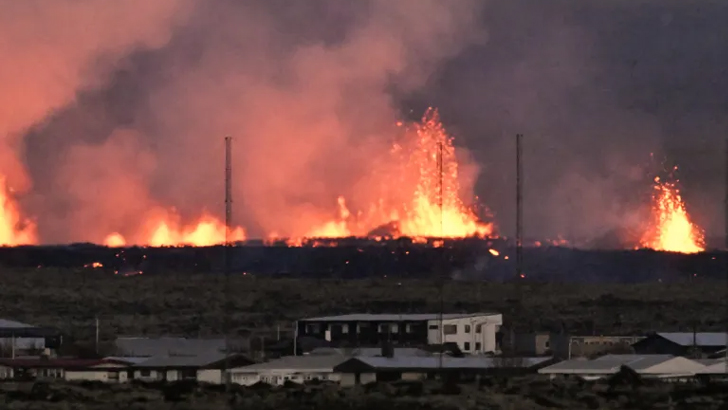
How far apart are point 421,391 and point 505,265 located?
69.2 metres

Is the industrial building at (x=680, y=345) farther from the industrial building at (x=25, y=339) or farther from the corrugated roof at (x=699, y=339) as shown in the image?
the industrial building at (x=25, y=339)

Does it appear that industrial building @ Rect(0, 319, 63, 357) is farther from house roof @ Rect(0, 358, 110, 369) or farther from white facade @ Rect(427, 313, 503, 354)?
white facade @ Rect(427, 313, 503, 354)

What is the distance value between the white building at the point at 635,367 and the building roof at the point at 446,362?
1.70 metres

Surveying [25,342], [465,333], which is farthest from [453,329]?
[25,342]

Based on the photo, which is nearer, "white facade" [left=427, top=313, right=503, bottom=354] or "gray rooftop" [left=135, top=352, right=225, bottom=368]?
"gray rooftop" [left=135, top=352, right=225, bottom=368]

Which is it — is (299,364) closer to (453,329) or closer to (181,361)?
(181,361)

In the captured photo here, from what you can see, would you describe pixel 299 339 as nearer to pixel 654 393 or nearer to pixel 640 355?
pixel 640 355

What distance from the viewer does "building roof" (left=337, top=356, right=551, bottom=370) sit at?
7169 cm

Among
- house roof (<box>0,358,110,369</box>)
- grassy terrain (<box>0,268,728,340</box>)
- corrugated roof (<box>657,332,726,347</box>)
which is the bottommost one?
house roof (<box>0,358,110,369</box>)

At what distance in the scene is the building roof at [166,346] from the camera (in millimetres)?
80188

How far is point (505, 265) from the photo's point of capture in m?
132

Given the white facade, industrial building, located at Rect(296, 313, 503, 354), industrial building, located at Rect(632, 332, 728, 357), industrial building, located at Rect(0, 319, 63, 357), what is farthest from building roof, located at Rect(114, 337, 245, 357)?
industrial building, located at Rect(632, 332, 728, 357)

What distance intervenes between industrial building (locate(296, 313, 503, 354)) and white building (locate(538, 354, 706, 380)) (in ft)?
43.8

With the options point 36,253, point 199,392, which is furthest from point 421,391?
point 36,253
